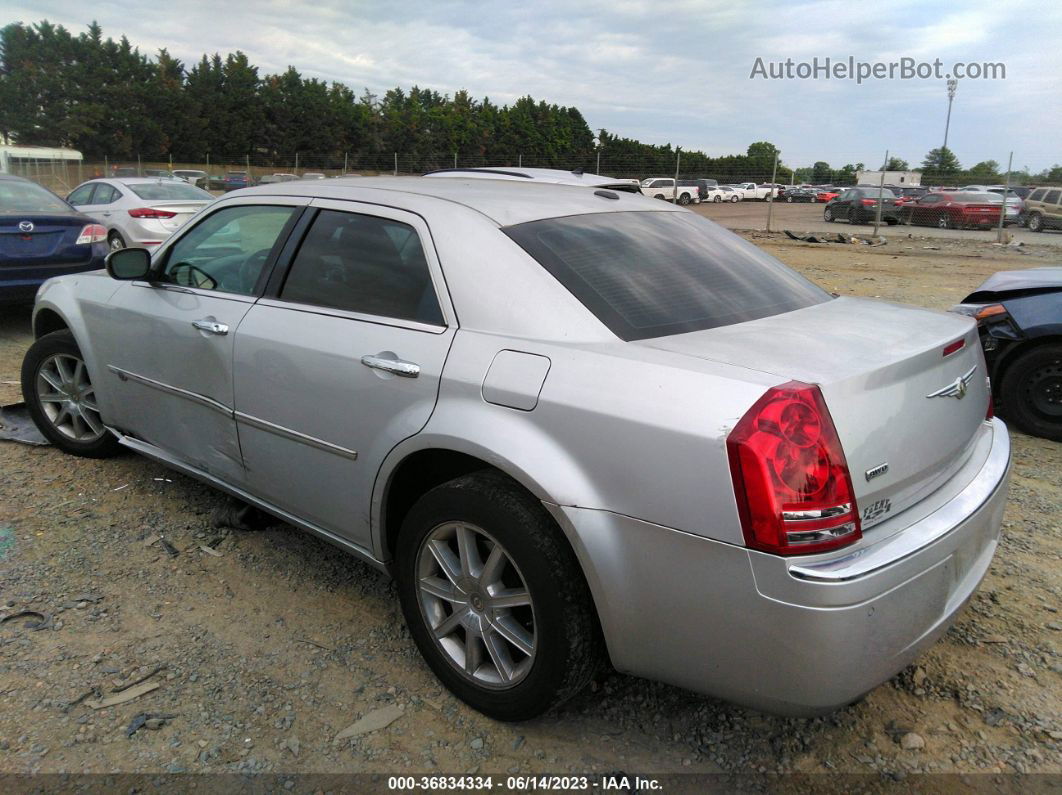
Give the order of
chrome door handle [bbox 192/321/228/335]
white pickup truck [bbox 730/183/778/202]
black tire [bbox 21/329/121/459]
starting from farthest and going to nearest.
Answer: white pickup truck [bbox 730/183/778/202]
black tire [bbox 21/329/121/459]
chrome door handle [bbox 192/321/228/335]

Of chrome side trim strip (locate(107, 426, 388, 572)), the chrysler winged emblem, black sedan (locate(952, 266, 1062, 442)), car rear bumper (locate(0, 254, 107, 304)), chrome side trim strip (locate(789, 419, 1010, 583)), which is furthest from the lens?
car rear bumper (locate(0, 254, 107, 304))

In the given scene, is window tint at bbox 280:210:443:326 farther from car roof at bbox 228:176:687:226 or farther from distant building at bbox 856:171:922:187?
distant building at bbox 856:171:922:187

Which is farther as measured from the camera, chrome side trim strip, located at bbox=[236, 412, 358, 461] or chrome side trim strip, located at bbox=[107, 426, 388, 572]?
chrome side trim strip, located at bbox=[107, 426, 388, 572]

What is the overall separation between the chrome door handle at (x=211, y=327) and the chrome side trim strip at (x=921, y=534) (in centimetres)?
235

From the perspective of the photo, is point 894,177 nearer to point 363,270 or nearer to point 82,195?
point 82,195

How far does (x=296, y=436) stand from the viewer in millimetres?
2797

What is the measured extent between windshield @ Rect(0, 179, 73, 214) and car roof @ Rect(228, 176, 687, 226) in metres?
5.36

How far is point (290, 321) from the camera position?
113 inches

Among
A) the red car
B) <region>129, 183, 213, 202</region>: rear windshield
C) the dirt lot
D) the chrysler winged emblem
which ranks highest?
the red car

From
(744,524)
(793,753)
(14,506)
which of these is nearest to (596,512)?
(744,524)

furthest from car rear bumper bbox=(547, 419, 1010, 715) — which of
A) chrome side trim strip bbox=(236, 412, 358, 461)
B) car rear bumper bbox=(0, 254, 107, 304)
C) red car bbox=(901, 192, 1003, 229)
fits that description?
red car bbox=(901, 192, 1003, 229)

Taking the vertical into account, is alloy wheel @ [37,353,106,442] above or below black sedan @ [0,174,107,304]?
below

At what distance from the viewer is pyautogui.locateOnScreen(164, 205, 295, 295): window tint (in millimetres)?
3188

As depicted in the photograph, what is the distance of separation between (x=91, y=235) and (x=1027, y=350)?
26.0ft
